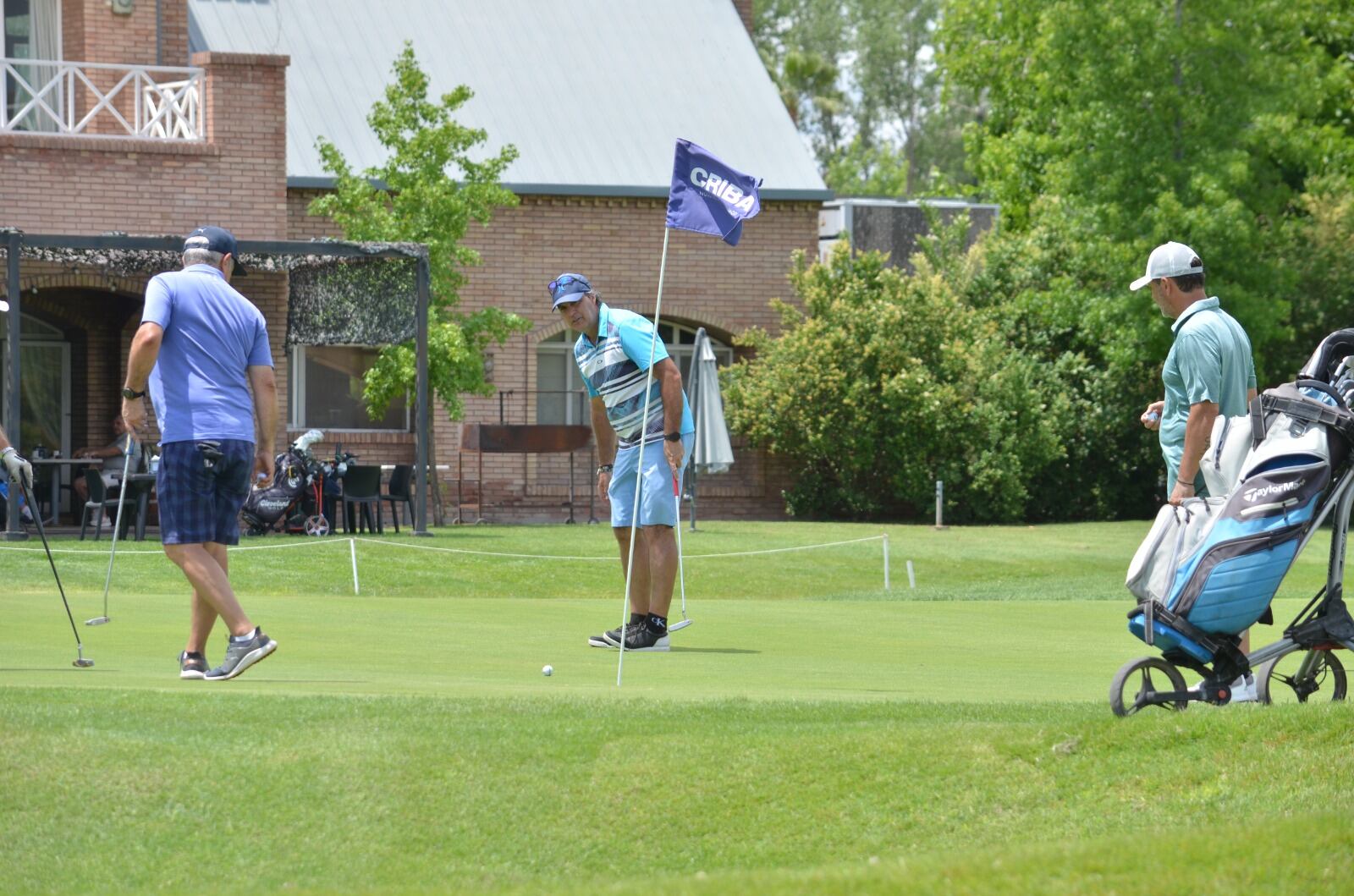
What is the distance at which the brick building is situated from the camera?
22.5m

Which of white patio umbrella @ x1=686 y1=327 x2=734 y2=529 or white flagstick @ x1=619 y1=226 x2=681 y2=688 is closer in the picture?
white flagstick @ x1=619 y1=226 x2=681 y2=688

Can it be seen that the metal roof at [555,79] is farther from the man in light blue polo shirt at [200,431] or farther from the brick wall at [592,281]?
the man in light blue polo shirt at [200,431]

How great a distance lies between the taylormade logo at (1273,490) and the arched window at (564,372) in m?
21.9

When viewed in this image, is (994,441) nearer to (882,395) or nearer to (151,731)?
(882,395)

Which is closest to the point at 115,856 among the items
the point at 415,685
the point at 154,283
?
the point at 415,685

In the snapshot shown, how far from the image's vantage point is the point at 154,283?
7.85 metres

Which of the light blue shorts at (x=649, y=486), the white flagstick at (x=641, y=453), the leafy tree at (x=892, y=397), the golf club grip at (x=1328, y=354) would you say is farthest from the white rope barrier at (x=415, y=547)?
the golf club grip at (x=1328, y=354)

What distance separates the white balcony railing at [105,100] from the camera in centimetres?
2183

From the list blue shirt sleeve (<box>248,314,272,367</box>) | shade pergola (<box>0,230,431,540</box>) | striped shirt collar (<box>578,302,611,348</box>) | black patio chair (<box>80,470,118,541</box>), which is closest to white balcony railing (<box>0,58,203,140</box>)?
shade pergola (<box>0,230,431,540</box>)

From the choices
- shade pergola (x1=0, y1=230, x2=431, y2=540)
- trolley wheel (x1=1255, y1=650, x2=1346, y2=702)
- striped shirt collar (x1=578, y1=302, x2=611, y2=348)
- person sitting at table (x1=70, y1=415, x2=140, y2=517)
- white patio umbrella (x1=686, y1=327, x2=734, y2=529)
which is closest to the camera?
trolley wheel (x1=1255, y1=650, x2=1346, y2=702)

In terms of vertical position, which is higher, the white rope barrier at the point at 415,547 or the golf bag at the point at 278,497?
the golf bag at the point at 278,497

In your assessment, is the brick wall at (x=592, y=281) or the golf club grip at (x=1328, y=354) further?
the brick wall at (x=592, y=281)

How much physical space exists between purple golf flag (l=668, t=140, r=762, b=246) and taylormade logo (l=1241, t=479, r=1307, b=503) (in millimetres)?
3231

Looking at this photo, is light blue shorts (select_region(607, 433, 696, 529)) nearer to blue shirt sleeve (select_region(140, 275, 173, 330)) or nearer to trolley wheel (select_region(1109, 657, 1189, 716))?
blue shirt sleeve (select_region(140, 275, 173, 330))
